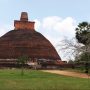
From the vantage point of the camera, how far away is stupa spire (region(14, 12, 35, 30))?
69750mm

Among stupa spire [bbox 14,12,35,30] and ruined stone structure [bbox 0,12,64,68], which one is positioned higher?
stupa spire [bbox 14,12,35,30]

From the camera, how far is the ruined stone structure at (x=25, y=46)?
212 ft

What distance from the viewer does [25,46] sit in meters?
65.9

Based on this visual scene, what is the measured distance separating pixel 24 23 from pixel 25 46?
17.8ft

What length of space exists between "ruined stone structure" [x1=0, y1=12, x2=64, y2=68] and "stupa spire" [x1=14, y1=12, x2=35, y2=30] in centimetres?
38

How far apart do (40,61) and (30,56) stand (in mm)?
2140

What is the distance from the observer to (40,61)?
6291cm

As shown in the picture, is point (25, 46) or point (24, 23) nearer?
point (25, 46)

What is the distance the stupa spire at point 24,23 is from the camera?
6975cm

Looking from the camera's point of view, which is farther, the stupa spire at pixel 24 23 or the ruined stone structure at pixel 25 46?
the stupa spire at pixel 24 23

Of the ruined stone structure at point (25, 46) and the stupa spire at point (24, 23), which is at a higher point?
the stupa spire at point (24, 23)

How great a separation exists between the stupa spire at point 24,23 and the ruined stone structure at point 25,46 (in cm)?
38

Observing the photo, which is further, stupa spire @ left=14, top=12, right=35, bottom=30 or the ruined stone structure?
stupa spire @ left=14, top=12, right=35, bottom=30

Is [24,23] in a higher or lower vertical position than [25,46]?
higher
